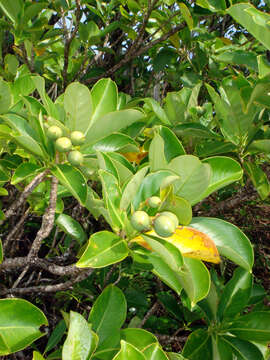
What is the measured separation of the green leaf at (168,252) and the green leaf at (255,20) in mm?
716

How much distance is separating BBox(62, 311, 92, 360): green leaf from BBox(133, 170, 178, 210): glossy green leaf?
336 mm

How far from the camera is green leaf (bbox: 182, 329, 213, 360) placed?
1.52 metres

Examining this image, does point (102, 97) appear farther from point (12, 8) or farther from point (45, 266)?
point (12, 8)

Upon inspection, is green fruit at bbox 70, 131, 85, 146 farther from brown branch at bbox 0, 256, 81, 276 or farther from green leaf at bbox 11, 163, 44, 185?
brown branch at bbox 0, 256, 81, 276

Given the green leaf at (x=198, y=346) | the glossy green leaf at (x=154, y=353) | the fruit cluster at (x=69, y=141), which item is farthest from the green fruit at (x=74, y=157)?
the green leaf at (x=198, y=346)

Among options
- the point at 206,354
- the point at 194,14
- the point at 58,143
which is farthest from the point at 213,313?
the point at 194,14

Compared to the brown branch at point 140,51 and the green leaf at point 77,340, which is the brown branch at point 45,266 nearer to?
the green leaf at point 77,340

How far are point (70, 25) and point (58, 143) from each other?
1.89m

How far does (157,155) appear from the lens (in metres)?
1.00

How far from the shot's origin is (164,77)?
2975 millimetres

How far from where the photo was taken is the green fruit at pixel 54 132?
3.58ft

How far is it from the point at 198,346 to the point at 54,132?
1066 mm

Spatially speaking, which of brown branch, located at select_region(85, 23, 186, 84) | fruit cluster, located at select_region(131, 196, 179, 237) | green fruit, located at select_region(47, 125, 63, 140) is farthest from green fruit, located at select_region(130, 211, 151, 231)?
brown branch, located at select_region(85, 23, 186, 84)

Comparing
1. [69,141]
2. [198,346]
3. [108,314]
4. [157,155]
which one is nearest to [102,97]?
[69,141]
